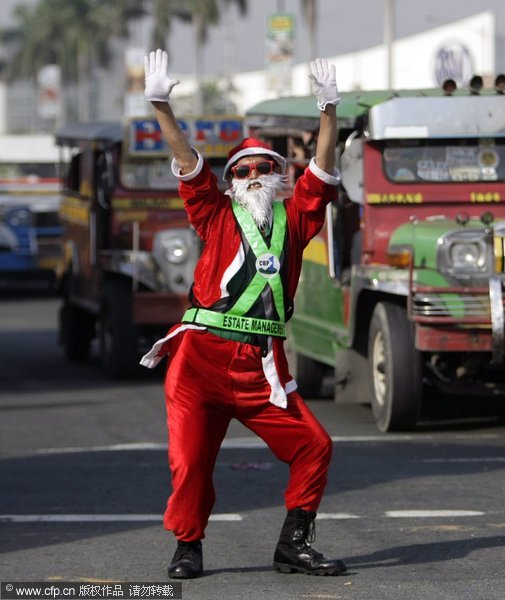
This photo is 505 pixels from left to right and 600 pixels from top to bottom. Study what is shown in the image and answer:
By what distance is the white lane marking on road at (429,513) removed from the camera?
333 inches

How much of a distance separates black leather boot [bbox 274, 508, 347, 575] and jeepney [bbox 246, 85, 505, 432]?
14.4ft

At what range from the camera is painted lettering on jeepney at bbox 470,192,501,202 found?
41.8 feet

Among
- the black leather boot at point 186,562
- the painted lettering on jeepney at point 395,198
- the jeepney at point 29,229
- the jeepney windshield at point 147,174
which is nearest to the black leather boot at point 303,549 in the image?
the black leather boot at point 186,562

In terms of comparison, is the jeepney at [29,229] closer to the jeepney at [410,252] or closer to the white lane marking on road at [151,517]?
the jeepney at [410,252]

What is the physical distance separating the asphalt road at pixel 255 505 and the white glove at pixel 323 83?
1.93 m

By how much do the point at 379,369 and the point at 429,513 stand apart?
3616 millimetres

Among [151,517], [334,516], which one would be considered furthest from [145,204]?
[334,516]

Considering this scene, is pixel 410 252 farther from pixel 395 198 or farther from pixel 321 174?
pixel 321 174

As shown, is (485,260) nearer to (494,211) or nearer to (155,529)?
(494,211)

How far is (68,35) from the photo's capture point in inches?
3917

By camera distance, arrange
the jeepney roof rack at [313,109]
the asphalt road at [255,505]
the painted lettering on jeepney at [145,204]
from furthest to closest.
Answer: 1. the painted lettering on jeepney at [145,204]
2. the jeepney roof rack at [313,109]
3. the asphalt road at [255,505]

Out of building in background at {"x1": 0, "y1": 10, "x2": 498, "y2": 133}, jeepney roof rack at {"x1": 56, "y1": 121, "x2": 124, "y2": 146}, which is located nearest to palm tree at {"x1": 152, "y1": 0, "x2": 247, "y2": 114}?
building in background at {"x1": 0, "y1": 10, "x2": 498, "y2": 133}

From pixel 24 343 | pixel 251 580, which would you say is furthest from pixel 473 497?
pixel 24 343

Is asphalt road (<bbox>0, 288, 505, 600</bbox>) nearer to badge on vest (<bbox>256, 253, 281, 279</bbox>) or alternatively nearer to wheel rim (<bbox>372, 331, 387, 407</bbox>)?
wheel rim (<bbox>372, 331, 387, 407</bbox>)
